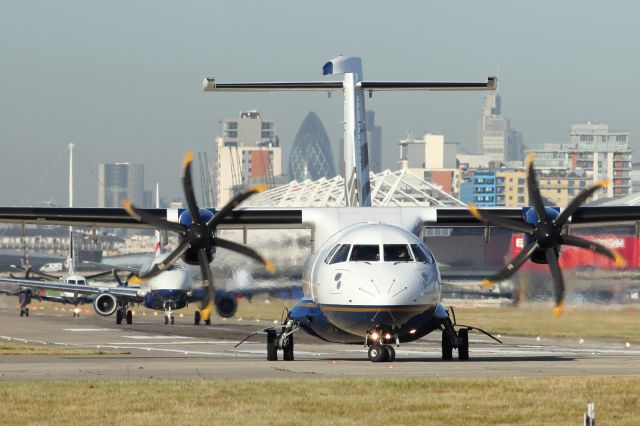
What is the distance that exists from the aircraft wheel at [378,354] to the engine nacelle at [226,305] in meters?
32.5

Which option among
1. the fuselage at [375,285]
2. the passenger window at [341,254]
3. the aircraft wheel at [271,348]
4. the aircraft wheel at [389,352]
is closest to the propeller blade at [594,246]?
the fuselage at [375,285]

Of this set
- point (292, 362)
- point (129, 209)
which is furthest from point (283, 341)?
point (129, 209)

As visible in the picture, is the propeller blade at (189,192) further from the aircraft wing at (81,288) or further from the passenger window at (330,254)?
the aircraft wing at (81,288)

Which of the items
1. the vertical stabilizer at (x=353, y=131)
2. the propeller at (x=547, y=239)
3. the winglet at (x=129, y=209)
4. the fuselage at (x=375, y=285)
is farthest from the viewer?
the vertical stabilizer at (x=353, y=131)

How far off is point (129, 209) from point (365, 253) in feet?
20.8

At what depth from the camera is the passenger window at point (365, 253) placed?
26344mm

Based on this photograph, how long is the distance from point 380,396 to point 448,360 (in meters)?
9.81

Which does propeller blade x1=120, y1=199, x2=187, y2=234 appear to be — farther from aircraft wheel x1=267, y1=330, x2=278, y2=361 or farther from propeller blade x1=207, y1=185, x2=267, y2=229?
aircraft wheel x1=267, y1=330, x2=278, y2=361

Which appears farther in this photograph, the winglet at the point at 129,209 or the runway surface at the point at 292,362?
the winglet at the point at 129,209

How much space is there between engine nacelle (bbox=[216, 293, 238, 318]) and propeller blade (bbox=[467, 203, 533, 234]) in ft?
98.8

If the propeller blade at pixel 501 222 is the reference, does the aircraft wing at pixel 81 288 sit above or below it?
below

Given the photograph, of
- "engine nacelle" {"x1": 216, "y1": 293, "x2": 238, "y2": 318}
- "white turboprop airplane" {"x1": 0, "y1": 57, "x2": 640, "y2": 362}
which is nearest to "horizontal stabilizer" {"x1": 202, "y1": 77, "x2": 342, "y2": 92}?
"white turboprop airplane" {"x1": 0, "y1": 57, "x2": 640, "y2": 362}

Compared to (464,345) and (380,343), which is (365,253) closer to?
(380,343)

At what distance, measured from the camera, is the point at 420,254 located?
2673cm
